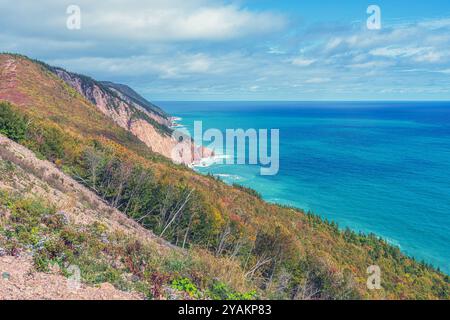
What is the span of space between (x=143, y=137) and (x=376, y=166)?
80679 mm

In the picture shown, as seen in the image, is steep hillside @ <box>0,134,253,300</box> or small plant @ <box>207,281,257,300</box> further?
small plant @ <box>207,281,257,300</box>

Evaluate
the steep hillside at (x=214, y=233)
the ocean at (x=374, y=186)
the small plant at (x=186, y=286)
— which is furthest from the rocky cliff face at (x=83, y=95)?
the small plant at (x=186, y=286)

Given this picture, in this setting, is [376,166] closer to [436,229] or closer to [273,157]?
[273,157]

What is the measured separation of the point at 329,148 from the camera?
469ft

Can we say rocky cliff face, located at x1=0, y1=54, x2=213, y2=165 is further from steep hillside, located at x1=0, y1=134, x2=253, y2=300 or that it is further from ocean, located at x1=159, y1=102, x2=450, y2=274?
steep hillside, located at x1=0, y1=134, x2=253, y2=300

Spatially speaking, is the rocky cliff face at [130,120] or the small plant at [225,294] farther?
the rocky cliff face at [130,120]

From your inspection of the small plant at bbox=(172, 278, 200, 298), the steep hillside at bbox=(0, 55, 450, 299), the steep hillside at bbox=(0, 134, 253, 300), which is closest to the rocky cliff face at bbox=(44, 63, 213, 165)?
the steep hillside at bbox=(0, 55, 450, 299)

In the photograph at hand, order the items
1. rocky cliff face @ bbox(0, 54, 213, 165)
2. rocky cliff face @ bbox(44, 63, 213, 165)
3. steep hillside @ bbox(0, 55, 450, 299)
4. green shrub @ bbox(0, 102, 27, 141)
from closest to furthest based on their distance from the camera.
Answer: steep hillside @ bbox(0, 55, 450, 299) → green shrub @ bbox(0, 102, 27, 141) → rocky cliff face @ bbox(0, 54, 213, 165) → rocky cliff face @ bbox(44, 63, 213, 165)

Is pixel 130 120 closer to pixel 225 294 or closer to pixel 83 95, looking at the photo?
pixel 83 95

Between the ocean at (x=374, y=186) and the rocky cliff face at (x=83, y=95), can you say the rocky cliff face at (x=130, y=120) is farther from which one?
the ocean at (x=374, y=186)

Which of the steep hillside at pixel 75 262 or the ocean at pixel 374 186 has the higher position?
the steep hillside at pixel 75 262

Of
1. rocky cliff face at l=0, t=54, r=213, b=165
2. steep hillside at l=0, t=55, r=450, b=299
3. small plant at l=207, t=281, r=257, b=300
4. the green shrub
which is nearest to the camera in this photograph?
small plant at l=207, t=281, r=257, b=300

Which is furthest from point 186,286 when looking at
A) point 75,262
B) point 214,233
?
point 214,233
